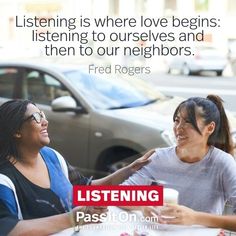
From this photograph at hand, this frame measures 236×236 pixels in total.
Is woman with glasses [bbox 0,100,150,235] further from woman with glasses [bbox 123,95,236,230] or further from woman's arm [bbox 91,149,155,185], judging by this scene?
woman with glasses [bbox 123,95,236,230]

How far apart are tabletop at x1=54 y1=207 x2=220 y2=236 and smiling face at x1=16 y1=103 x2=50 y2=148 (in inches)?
13.4

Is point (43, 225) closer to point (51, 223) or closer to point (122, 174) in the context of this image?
point (51, 223)


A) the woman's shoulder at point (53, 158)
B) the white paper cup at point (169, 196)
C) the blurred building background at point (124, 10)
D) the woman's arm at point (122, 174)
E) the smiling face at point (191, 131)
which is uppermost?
the blurred building background at point (124, 10)

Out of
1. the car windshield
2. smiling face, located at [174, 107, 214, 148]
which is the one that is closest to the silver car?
the car windshield

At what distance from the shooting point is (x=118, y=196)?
181 cm

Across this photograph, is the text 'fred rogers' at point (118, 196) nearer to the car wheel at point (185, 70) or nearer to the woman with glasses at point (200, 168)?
the woman with glasses at point (200, 168)

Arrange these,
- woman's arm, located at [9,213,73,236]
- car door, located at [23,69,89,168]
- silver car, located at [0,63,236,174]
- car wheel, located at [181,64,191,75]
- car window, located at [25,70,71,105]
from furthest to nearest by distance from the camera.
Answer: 1. car window, located at [25,70,71,105]
2. silver car, located at [0,63,236,174]
3. car door, located at [23,69,89,168]
4. car wheel, located at [181,64,191,75]
5. woman's arm, located at [9,213,73,236]

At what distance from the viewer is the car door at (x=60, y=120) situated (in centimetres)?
218

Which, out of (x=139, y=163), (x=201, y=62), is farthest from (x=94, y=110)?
(x=201, y=62)

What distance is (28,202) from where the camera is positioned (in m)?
1.75

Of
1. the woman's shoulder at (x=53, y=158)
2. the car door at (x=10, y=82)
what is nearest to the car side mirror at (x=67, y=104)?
the car door at (x=10, y=82)

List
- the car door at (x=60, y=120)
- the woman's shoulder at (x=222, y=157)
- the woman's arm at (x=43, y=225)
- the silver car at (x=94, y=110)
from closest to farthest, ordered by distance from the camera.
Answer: the woman's arm at (x=43, y=225), the woman's shoulder at (x=222, y=157), the car door at (x=60, y=120), the silver car at (x=94, y=110)

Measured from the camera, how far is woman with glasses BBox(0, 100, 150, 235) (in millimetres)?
1715

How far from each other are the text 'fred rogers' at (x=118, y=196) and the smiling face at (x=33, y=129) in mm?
224
